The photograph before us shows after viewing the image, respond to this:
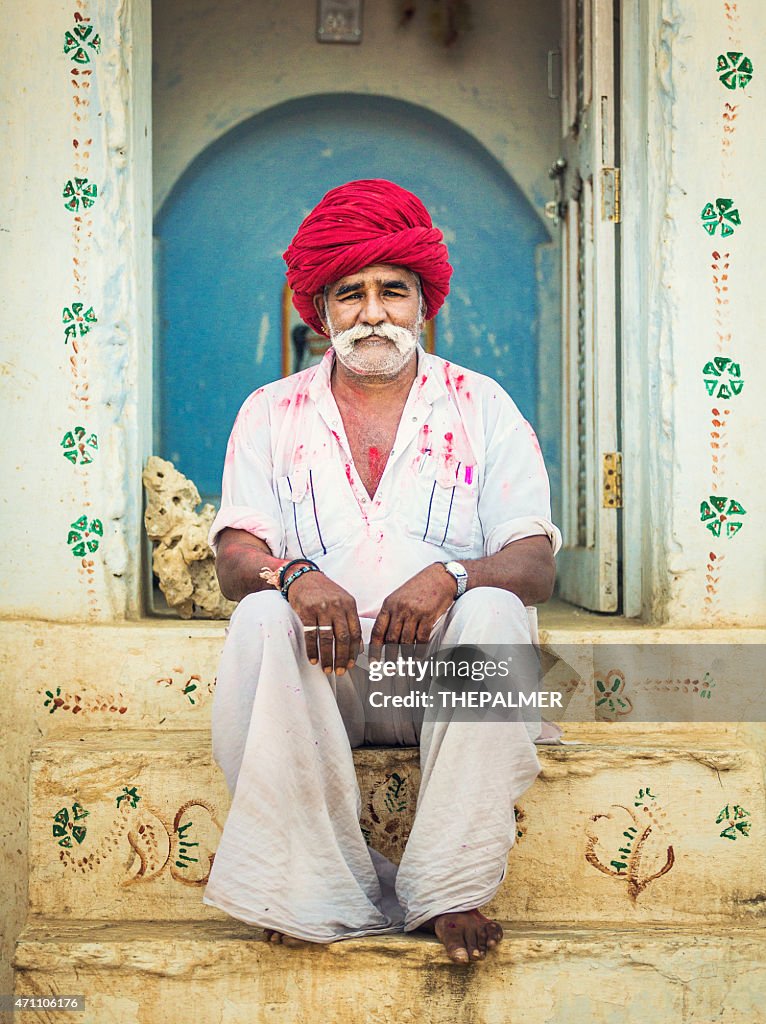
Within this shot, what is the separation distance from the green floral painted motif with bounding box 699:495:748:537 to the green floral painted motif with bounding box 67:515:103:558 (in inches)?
73.0

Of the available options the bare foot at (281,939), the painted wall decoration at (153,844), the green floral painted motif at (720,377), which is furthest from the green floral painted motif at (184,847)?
the green floral painted motif at (720,377)

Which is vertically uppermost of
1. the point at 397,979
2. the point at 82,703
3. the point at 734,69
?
the point at 734,69

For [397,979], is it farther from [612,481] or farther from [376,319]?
[612,481]

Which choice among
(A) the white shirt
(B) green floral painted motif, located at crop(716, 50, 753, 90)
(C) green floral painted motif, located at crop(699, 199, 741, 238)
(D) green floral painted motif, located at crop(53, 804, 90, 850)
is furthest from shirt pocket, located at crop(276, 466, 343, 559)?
(B) green floral painted motif, located at crop(716, 50, 753, 90)

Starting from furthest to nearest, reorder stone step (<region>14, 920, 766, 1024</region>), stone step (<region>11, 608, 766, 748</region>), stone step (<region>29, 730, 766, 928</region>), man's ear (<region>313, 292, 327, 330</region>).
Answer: stone step (<region>11, 608, 766, 748</region>) → man's ear (<region>313, 292, 327, 330</region>) → stone step (<region>29, 730, 766, 928</region>) → stone step (<region>14, 920, 766, 1024</region>)

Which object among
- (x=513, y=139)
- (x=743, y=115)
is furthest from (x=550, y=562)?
(x=513, y=139)

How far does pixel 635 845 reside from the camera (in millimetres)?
2953

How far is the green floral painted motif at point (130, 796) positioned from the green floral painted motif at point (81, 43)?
2.18 metres

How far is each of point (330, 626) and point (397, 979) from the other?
0.76 m

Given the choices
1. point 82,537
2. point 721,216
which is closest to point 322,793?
point 82,537

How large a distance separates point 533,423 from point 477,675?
8.36ft

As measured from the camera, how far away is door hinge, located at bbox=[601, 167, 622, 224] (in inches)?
160

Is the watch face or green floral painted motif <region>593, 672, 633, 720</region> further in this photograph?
green floral painted motif <region>593, 672, 633, 720</region>

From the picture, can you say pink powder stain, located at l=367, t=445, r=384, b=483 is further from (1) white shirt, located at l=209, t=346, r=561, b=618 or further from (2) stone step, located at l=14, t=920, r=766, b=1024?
(2) stone step, located at l=14, t=920, r=766, b=1024
